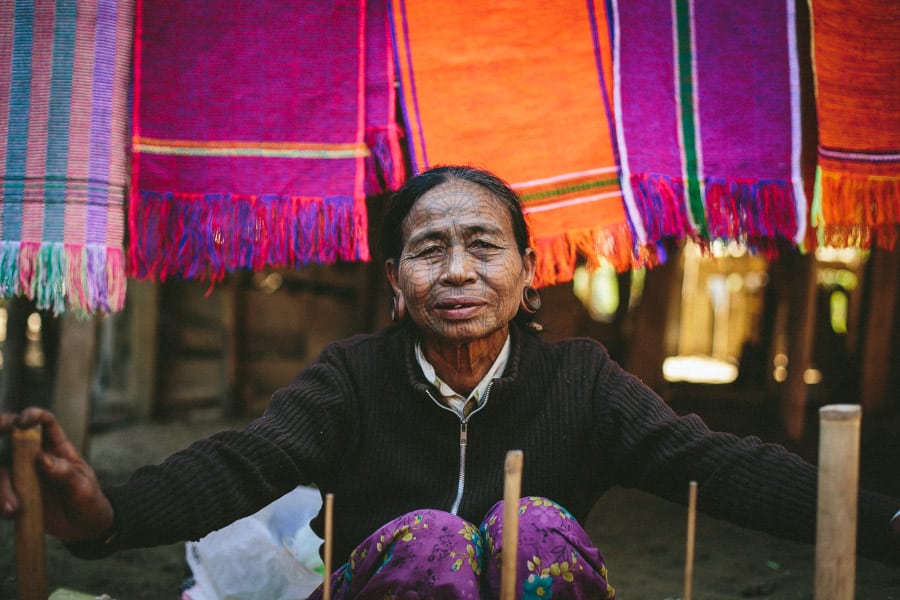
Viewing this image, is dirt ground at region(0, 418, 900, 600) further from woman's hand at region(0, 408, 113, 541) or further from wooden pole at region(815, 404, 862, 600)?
wooden pole at region(815, 404, 862, 600)

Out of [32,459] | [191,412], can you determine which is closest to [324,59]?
[32,459]

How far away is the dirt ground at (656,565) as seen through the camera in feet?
9.09

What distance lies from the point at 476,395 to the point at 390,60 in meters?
1.01

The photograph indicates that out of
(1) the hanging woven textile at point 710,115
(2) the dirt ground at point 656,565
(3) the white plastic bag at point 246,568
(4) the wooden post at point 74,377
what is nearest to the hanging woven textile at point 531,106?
(1) the hanging woven textile at point 710,115

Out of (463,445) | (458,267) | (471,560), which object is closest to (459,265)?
(458,267)

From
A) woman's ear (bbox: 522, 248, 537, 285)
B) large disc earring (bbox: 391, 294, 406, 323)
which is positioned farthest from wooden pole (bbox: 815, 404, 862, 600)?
large disc earring (bbox: 391, 294, 406, 323)

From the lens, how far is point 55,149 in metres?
2.02

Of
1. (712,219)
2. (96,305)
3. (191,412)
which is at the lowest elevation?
(191,412)

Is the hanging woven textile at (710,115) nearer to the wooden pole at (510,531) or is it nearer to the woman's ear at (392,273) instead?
the woman's ear at (392,273)

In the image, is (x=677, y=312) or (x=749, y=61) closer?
(x=749, y=61)

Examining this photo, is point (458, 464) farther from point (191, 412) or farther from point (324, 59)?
point (191, 412)

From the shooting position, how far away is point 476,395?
1863 millimetres

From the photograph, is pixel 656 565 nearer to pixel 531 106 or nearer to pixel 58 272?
pixel 531 106

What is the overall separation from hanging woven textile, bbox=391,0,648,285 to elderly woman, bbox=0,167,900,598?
0.87 ft
